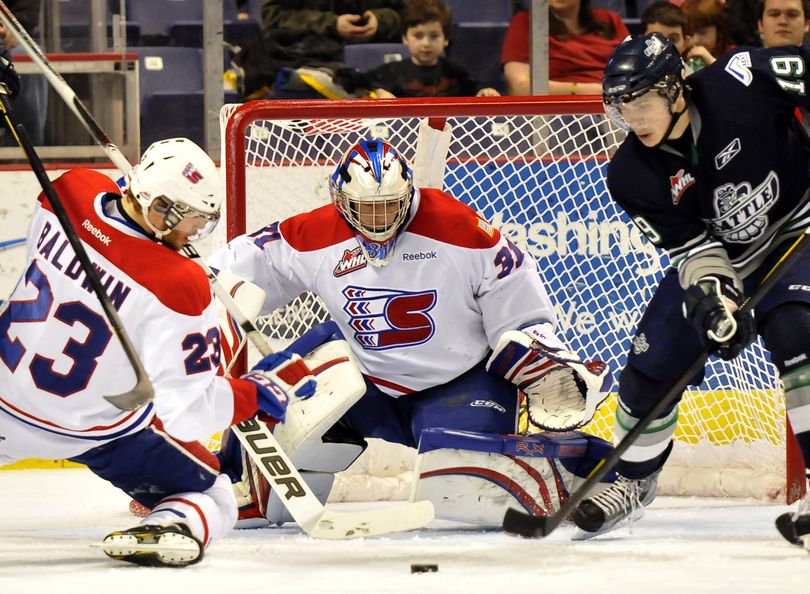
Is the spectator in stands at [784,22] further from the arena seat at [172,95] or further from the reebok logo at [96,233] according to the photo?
the reebok logo at [96,233]

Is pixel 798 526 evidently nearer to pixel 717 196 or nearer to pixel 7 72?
pixel 717 196

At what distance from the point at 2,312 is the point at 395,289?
1007 mm

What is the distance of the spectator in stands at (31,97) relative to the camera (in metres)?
4.34

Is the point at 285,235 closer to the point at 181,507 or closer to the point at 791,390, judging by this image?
the point at 181,507

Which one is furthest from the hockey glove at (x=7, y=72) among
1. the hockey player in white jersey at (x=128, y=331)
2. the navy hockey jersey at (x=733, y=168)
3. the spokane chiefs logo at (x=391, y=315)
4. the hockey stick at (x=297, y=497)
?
the navy hockey jersey at (x=733, y=168)

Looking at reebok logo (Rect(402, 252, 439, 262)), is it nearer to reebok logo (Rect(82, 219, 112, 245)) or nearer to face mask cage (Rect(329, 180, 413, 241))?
face mask cage (Rect(329, 180, 413, 241))

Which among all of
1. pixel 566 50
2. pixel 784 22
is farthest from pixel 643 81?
pixel 566 50

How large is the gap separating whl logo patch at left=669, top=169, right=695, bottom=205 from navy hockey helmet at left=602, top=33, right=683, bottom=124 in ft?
0.55

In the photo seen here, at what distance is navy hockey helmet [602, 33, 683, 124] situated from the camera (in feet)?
9.05

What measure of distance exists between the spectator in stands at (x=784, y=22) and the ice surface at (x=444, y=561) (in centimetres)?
164

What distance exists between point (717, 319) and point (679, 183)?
343 millimetres

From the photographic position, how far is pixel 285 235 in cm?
346

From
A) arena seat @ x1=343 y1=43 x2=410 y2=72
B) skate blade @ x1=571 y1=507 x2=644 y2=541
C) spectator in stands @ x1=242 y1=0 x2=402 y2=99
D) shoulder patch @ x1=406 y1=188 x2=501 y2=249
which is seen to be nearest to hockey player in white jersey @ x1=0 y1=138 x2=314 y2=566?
shoulder patch @ x1=406 y1=188 x2=501 y2=249

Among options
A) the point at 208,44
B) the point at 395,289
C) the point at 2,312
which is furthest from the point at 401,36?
the point at 2,312
